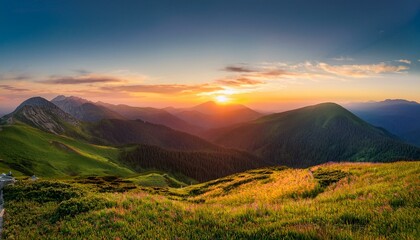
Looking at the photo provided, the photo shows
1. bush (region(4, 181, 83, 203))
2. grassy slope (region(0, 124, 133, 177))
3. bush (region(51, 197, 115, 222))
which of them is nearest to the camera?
bush (region(51, 197, 115, 222))

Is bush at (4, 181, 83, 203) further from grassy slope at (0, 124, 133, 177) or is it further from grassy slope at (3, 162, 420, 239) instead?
grassy slope at (0, 124, 133, 177)

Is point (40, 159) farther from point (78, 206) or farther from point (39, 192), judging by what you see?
point (78, 206)

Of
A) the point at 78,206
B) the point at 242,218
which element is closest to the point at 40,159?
the point at 78,206

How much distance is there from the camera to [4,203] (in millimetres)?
17250

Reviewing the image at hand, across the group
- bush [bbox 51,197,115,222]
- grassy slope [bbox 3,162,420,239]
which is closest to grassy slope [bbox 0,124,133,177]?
bush [bbox 51,197,115,222]

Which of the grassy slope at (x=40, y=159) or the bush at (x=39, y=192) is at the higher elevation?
the bush at (x=39, y=192)

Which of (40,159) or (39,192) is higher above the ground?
(39,192)

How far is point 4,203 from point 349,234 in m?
20.6

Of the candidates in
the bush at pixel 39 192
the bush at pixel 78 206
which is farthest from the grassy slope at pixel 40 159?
the bush at pixel 78 206

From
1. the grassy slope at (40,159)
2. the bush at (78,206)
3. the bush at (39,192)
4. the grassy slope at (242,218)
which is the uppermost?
the grassy slope at (242,218)

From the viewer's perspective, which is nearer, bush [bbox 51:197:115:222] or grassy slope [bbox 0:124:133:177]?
bush [bbox 51:197:115:222]

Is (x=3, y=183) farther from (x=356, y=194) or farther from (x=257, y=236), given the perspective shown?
(x=356, y=194)

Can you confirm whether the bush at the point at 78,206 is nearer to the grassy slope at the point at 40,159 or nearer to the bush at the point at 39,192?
the bush at the point at 39,192

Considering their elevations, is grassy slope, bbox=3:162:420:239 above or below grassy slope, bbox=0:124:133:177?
above
